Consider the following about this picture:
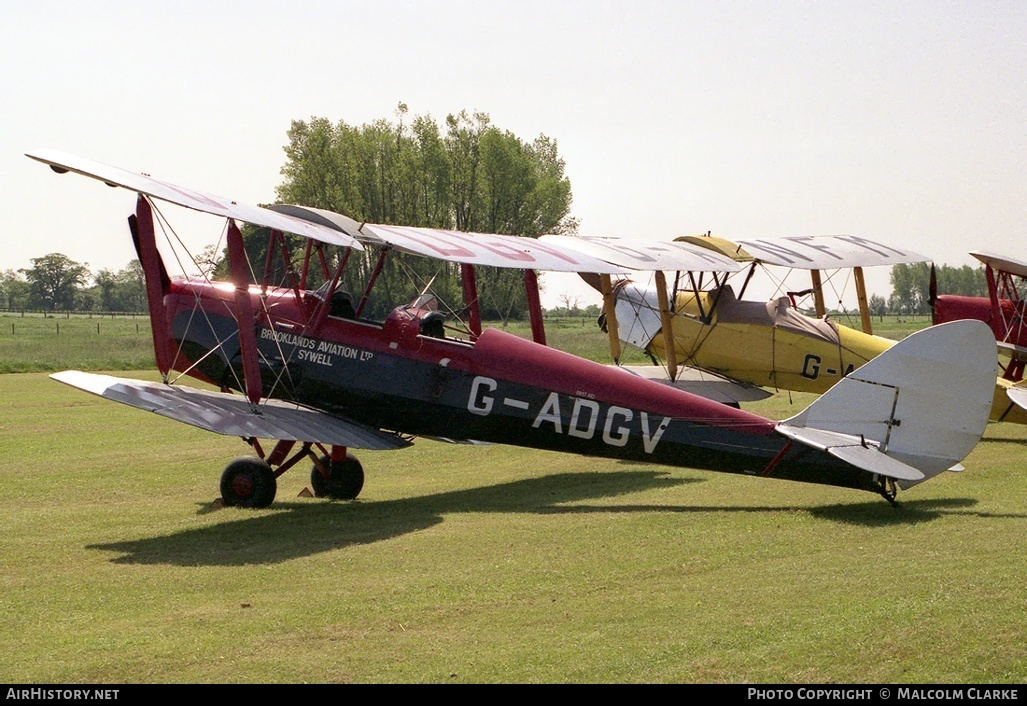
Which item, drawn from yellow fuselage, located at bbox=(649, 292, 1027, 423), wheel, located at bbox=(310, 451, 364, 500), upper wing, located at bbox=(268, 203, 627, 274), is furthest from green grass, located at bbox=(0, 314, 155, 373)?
wheel, located at bbox=(310, 451, 364, 500)

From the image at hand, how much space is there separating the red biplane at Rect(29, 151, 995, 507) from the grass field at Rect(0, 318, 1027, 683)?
469mm

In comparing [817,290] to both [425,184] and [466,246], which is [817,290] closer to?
[466,246]

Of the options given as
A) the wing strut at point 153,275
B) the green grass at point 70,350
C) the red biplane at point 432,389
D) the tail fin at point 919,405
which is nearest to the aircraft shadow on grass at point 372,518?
the red biplane at point 432,389

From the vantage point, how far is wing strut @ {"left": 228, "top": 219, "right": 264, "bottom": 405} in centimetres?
983

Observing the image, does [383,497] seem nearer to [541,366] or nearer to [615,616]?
[541,366]

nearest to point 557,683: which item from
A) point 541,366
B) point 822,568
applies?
point 822,568

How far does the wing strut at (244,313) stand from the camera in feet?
32.2

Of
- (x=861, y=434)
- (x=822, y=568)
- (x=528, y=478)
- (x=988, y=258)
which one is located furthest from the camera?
(x=988, y=258)

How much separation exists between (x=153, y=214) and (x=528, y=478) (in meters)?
4.81

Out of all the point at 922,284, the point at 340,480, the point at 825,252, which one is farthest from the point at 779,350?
the point at 922,284

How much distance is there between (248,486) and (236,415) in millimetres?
738

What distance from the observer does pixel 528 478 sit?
12.5 metres

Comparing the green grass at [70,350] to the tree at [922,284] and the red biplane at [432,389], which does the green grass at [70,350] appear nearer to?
the red biplane at [432,389]

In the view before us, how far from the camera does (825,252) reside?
17.3 m
